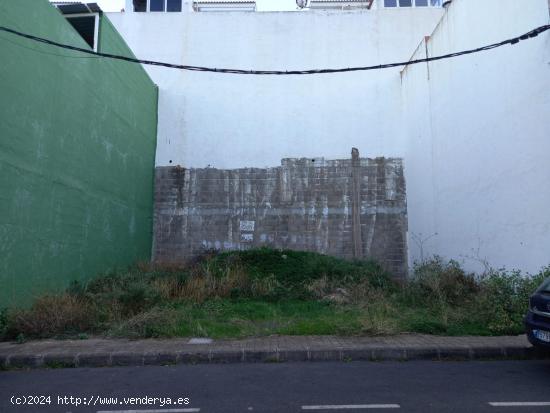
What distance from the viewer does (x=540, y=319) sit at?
6.39 metres

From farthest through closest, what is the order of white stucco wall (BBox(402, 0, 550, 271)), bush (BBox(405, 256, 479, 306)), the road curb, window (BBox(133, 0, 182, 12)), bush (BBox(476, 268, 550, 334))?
window (BBox(133, 0, 182, 12)) → bush (BBox(405, 256, 479, 306)) → white stucco wall (BBox(402, 0, 550, 271)) → bush (BBox(476, 268, 550, 334)) → the road curb

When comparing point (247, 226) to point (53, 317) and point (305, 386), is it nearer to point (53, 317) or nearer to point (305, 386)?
point (53, 317)

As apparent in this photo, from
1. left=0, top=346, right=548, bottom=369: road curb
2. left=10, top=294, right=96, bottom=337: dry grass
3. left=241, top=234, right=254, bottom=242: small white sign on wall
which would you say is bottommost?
left=0, top=346, right=548, bottom=369: road curb

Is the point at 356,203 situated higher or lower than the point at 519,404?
higher

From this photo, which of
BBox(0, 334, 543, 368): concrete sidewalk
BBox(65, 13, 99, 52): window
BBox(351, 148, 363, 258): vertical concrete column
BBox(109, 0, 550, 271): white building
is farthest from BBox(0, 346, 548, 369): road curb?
BBox(351, 148, 363, 258): vertical concrete column

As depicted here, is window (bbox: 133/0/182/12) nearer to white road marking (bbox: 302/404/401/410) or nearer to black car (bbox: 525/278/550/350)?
black car (bbox: 525/278/550/350)

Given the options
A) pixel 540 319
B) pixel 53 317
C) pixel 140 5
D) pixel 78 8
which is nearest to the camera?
pixel 540 319

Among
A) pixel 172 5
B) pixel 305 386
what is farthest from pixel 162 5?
pixel 305 386

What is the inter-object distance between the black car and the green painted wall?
8.75m

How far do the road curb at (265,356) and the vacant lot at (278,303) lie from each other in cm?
102

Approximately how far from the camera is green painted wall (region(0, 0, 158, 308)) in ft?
29.8

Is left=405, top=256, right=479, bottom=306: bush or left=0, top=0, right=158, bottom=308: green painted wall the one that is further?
left=405, top=256, right=479, bottom=306: bush

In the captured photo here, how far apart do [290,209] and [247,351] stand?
381 inches

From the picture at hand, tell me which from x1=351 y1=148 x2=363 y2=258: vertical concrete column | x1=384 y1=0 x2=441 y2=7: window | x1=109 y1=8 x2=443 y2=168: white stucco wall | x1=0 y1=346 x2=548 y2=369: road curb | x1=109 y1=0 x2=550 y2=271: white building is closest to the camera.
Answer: x1=0 y1=346 x2=548 y2=369: road curb
